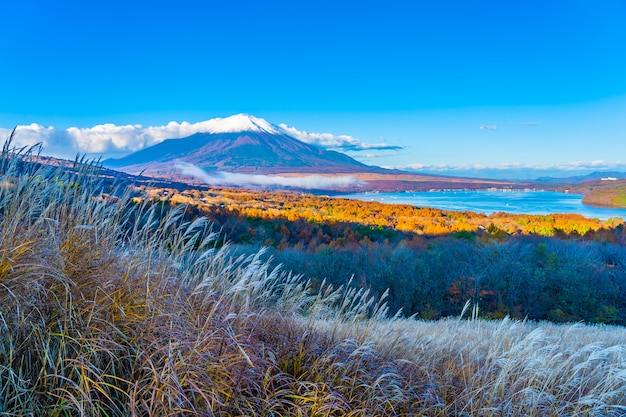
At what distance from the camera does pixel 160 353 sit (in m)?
2.50

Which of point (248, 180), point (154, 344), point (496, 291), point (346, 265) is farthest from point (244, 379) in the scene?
point (248, 180)

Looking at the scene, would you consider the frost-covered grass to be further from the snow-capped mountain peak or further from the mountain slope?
the snow-capped mountain peak

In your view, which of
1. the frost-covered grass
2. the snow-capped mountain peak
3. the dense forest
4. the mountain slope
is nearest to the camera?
the frost-covered grass

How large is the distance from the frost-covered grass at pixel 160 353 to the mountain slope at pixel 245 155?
366ft

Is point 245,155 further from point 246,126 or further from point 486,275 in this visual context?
point 486,275

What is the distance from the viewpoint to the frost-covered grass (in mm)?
2236

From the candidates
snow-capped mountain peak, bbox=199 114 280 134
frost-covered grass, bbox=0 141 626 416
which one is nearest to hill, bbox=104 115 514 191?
snow-capped mountain peak, bbox=199 114 280 134

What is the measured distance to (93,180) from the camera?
3.39 m

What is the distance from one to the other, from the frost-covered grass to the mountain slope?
111622 millimetres

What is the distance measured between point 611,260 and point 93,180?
2694 centimetres

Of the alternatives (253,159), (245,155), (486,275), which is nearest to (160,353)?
(486,275)

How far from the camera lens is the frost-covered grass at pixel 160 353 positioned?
7.34 feet

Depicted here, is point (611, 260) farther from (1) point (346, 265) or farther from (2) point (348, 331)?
(2) point (348, 331)

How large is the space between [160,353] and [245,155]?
147 metres
